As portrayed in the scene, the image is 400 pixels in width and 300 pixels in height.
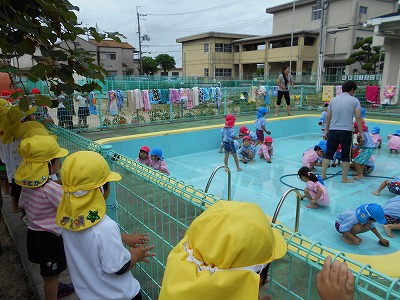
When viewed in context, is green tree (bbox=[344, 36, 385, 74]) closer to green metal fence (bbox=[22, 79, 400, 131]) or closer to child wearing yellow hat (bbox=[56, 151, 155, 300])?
green metal fence (bbox=[22, 79, 400, 131])

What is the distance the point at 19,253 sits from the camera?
10.5 feet

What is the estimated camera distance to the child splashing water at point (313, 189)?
4.48m

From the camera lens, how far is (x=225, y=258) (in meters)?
0.82

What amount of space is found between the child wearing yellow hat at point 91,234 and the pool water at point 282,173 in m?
2.93

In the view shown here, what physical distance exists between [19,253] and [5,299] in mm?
683

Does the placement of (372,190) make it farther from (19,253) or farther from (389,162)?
(19,253)

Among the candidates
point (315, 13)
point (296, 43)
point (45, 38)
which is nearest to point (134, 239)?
point (45, 38)

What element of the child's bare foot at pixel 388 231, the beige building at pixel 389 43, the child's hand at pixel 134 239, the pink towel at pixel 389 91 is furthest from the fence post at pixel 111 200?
the beige building at pixel 389 43

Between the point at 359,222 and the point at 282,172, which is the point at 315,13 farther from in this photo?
the point at 359,222

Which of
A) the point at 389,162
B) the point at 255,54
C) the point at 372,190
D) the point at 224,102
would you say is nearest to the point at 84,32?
the point at 372,190

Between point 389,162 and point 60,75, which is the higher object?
point 60,75

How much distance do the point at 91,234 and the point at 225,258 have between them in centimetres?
94

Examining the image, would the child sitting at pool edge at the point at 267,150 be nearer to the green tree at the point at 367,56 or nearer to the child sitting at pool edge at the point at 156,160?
the child sitting at pool edge at the point at 156,160

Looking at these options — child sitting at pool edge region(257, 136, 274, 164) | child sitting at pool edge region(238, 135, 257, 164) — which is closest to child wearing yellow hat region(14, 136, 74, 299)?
child sitting at pool edge region(238, 135, 257, 164)
